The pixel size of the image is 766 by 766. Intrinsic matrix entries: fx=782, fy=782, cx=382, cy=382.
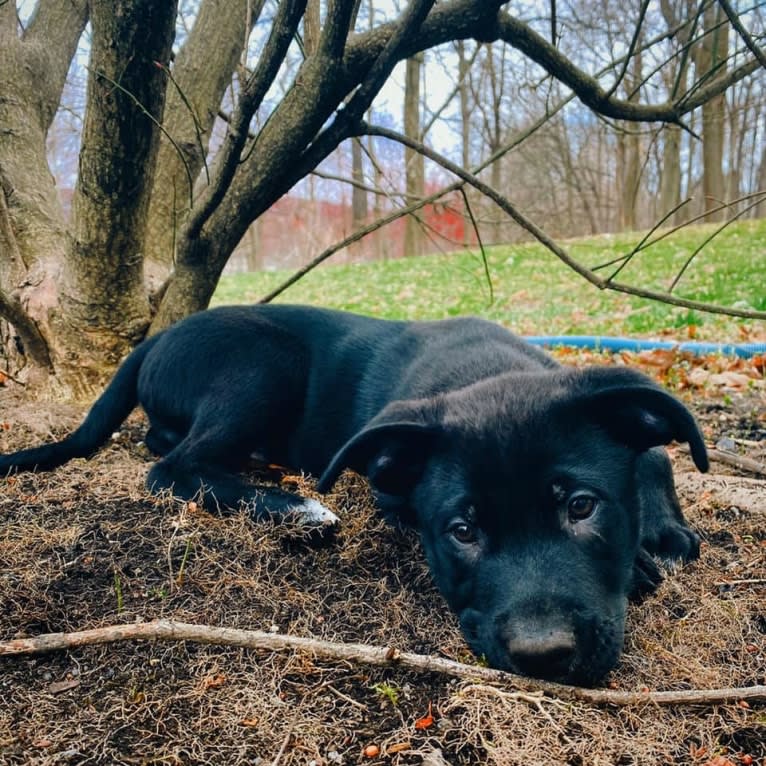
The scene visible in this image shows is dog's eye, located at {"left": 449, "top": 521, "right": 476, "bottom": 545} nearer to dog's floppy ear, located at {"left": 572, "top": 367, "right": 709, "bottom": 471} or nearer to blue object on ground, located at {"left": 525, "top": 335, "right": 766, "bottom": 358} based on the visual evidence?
dog's floppy ear, located at {"left": 572, "top": 367, "right": 709, "bottom": 471}

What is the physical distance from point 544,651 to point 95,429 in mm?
2831

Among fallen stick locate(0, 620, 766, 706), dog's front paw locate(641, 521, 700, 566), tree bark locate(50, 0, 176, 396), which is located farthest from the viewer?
tree bark locate(50, 0, 176, 396)

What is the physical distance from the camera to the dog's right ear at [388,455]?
2.71 metres

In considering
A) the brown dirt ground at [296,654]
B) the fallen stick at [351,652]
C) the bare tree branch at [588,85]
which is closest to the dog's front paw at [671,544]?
the brown dirt ground at [296,654]

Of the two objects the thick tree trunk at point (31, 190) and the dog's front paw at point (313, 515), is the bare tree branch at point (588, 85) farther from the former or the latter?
the thick tree trunk at point (31, 190)

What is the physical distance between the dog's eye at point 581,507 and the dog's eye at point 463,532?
334 millimetres

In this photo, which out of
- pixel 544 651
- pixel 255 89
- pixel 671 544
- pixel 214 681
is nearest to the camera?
pixel 544 651

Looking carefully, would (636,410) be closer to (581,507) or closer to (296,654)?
(581,507)

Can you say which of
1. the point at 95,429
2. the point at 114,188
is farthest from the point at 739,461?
the point at 114,188

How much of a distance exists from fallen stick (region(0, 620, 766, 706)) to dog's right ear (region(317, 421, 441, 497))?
53 cm

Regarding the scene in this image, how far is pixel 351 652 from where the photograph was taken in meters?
2.41

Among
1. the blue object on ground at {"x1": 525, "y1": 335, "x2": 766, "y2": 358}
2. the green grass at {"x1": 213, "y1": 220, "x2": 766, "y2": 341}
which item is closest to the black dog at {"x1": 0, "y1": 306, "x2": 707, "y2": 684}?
the green grass at {"x1": 213, "y1": 220, "x2": 766, "y2": 341}

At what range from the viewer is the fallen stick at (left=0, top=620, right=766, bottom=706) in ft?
7.41

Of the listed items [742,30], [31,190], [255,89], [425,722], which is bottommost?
[425,722]
